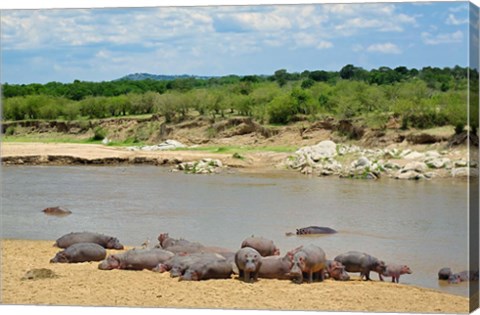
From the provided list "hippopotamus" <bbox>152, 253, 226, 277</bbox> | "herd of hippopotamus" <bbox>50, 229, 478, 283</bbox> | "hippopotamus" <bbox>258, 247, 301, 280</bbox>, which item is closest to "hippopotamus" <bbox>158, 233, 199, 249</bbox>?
"herd of hippopotamus" <bbox>50, 229, 478, 283</bbox>

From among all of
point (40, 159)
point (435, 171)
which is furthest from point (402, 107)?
point (40, 159)

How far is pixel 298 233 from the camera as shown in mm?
8039

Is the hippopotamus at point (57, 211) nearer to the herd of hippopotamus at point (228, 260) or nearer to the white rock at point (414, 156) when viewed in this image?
the herd of hippopotamus at point (228, 260)

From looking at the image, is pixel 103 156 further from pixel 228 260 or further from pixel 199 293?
pixel 199 293

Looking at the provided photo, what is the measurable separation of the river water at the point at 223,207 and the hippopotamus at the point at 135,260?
28 centimetres

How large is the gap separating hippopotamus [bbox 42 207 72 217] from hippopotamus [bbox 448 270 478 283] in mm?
3571

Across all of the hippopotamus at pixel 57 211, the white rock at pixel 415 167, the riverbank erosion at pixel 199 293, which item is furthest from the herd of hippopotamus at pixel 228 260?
the white rock at pixel 415 167

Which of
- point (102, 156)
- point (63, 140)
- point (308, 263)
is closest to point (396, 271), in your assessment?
point (308, 263)

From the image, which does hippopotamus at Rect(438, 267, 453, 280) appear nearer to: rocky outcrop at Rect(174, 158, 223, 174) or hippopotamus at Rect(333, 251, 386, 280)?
hippopotamus at Rect(333, 251, 386, 280)

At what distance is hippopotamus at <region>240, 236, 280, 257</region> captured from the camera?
781 centimetres

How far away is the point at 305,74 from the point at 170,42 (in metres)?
1.28

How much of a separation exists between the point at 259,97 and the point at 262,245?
143cm

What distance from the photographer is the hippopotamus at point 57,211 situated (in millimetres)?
8258

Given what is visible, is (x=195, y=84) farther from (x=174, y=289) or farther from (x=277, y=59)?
(x=174, y=289)
